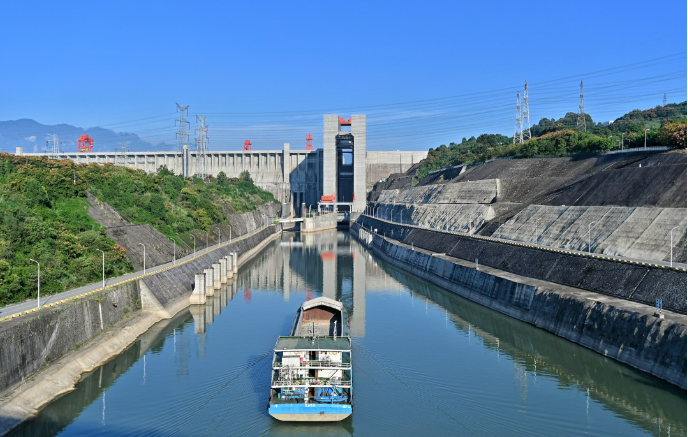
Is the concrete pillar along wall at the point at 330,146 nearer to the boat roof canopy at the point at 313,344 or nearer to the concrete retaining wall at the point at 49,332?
the concrete retaining wall at the point at 49,332

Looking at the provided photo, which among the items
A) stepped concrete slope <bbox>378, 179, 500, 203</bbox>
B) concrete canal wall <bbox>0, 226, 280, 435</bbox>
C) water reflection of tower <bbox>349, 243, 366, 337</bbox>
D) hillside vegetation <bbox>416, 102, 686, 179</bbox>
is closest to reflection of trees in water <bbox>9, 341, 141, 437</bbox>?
concrete canal wall <bbox>0, 226, 280, 435</bbox>

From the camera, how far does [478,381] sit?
36.1 meters

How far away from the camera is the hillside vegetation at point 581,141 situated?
8006cm

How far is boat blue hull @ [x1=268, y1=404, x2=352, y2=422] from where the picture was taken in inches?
1148

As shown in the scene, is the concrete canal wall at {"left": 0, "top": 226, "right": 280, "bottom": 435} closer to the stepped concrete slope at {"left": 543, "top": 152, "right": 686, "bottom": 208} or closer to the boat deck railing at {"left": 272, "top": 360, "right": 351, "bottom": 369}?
Answer: the boat deck railing at {"left": 272, "top": 360, "right": 351, "bottom": 369}

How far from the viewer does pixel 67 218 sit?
201 feet

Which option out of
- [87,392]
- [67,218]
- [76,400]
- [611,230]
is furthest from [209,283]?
[611,230]

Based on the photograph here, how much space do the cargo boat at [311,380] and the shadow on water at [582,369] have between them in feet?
47.2

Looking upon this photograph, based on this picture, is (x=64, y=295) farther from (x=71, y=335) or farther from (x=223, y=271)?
(x=223, y=271)

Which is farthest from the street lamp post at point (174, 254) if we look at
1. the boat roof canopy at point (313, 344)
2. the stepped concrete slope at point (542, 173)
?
the stepped concrete slope at point (542, 173)

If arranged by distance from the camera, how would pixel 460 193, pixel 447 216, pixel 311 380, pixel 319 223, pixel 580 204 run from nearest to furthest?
pixel 311 380
pixel 580 204
pixel 447 216
pixel 460 193
pixel 319 223

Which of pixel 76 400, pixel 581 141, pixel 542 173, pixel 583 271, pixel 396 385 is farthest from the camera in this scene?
pixel 581 141

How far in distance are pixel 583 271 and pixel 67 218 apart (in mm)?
50599

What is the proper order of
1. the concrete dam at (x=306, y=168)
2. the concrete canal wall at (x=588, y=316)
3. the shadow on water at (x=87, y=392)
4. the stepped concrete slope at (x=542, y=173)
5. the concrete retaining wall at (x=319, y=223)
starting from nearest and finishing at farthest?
the shadow on water at (x=87, y=392) → the concrete canal wall at (x=588, y=316) → the stepped concrete slope at (x=542, y=173) → the concrete retaining wall at (x=319, y=223) → the concrete dam at (x=306, y=168)
